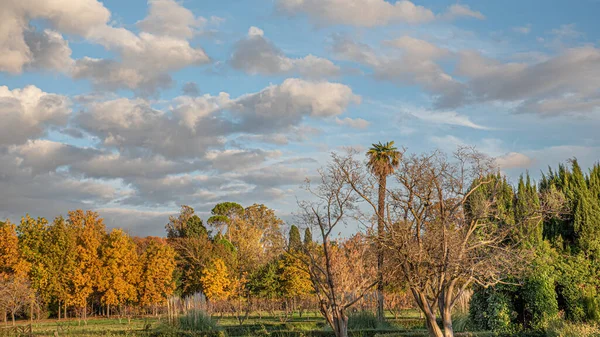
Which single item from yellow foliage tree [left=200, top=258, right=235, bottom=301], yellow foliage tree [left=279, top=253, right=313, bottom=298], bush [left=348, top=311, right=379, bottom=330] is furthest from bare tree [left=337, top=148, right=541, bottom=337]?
yellow foliage tree [left=200, top=258, right=235, bottom=301]

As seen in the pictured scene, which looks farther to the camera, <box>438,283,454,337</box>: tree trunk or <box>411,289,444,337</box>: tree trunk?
<box>438,283,454,337</box>: tree trunk

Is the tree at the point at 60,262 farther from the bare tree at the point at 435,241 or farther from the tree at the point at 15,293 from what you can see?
the bare tree at the point at 435,241

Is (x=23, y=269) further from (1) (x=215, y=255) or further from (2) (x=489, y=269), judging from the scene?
(2) (x=489, y=269)

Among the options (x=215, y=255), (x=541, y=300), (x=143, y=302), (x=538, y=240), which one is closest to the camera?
(x=541, y=300)

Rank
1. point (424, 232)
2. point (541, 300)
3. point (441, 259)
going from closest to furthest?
1. point (441, 259)
2. point (424, 232)
3. point (541, 300)

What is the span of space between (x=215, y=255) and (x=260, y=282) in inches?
358

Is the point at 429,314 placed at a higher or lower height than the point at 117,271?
lower

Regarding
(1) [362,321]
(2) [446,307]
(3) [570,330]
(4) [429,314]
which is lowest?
(1) [362,321]

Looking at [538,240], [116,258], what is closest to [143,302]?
[116,258]

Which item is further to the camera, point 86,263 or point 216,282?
point 216,282

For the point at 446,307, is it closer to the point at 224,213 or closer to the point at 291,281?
the point at 291,281

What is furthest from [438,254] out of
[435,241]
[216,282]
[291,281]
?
[216,282]

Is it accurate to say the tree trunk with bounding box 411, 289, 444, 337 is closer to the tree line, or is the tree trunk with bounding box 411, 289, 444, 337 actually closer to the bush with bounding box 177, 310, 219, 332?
the tree line

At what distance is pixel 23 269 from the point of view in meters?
35.0
